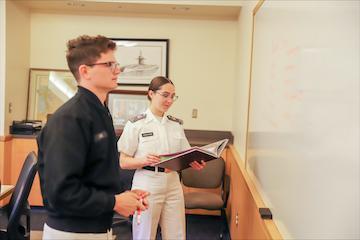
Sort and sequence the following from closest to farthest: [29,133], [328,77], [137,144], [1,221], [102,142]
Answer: [328,77] < [102,142] < [137,144] < [1,221] < [29,133]

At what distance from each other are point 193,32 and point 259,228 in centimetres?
277

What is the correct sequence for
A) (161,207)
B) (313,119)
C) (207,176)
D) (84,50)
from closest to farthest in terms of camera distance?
(313,119) < (84,50) < (161,207) < (207,176)

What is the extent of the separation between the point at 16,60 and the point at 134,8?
1363 mm

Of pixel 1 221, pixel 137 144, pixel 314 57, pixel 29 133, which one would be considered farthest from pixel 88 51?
pixel 29 133

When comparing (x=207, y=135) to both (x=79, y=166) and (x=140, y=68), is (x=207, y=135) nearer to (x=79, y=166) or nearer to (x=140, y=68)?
(x=140, y=68)

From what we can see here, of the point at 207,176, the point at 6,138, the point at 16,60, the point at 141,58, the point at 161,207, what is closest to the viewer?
the point at 161,207

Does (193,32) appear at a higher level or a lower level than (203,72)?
higher

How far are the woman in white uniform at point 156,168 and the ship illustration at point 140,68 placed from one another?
75.4 inches

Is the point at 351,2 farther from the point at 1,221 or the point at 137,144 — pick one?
the point at 1,221

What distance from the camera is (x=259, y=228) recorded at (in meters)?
1.80

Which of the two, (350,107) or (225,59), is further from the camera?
(225,59)

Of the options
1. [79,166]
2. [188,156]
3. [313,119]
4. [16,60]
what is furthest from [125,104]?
[313,119]

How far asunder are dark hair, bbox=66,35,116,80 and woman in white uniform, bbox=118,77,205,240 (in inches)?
38.0

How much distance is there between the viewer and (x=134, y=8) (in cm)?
391
